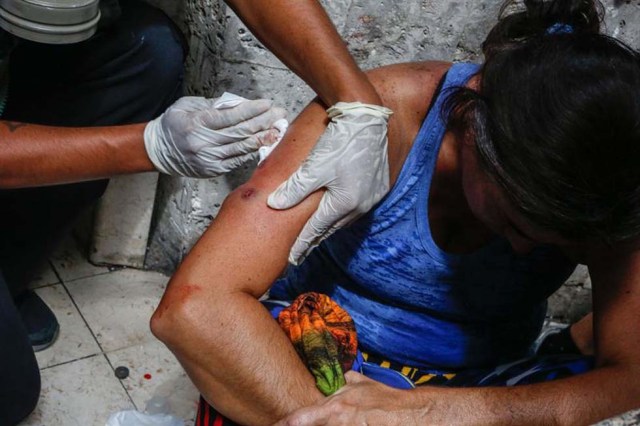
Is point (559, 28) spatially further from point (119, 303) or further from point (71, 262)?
point (71, 262)

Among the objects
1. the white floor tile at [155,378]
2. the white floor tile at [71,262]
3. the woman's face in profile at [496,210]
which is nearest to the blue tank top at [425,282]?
the woman's face in profile at [496,210]

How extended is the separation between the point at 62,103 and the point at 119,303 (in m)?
0.76

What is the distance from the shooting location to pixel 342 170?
1.85 m

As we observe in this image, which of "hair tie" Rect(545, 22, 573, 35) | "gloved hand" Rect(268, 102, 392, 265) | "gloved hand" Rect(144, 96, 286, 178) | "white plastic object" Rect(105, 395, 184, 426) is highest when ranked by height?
"hair tie" Rect(545, 22, 573, 35)

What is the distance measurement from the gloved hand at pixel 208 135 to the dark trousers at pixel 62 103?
433 mm

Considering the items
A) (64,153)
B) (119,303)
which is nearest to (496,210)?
(64,153)

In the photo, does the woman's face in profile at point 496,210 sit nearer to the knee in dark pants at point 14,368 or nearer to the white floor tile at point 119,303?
the knee in dark pants at point 14,368

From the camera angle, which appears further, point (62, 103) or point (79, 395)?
point (79, 395)

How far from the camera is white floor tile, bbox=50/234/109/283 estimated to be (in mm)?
3041

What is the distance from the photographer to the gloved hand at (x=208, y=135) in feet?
6.79

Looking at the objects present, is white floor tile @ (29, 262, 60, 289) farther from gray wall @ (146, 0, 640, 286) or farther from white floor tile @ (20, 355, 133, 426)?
gray wall @ (146, 0, 640, 286)

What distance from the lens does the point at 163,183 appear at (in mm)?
2969

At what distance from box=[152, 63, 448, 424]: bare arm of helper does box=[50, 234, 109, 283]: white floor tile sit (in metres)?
1.24

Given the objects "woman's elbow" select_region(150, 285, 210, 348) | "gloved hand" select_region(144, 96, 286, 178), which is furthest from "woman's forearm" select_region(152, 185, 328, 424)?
"gloved hand" select_region(144, 96, 286, 178)
